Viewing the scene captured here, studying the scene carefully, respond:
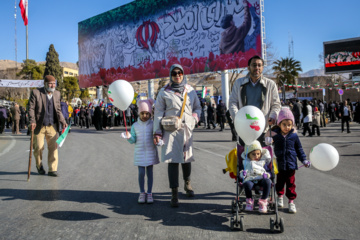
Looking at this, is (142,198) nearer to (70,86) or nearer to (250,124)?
(250,124)

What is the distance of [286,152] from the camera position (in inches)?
169

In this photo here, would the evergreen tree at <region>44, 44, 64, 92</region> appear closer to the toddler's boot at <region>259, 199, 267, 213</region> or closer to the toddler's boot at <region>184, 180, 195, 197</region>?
the toddler's boot at <region>184, 180, 195, 197</region>

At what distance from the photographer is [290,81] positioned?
4962 cm

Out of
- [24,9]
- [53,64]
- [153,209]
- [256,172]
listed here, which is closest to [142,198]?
[153,209]

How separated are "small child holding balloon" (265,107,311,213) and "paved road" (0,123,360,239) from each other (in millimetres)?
341

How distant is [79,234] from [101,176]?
3261mm

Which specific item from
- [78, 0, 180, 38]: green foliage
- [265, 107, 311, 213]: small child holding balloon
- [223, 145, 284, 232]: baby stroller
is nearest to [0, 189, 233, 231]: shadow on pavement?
[223, 145, 284, 232]: baby stroller

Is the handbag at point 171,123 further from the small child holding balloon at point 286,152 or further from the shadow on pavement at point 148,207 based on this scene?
the small child holding balloon at point 286,152

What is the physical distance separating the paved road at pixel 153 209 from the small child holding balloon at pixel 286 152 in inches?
13.4


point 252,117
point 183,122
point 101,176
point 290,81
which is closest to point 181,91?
point 183,122

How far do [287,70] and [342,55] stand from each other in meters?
14.4

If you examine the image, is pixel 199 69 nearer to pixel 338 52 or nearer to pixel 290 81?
pixel 338 52

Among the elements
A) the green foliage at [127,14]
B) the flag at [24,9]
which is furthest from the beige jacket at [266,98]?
the flag at [24,9]

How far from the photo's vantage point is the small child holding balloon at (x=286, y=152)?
168 inches
